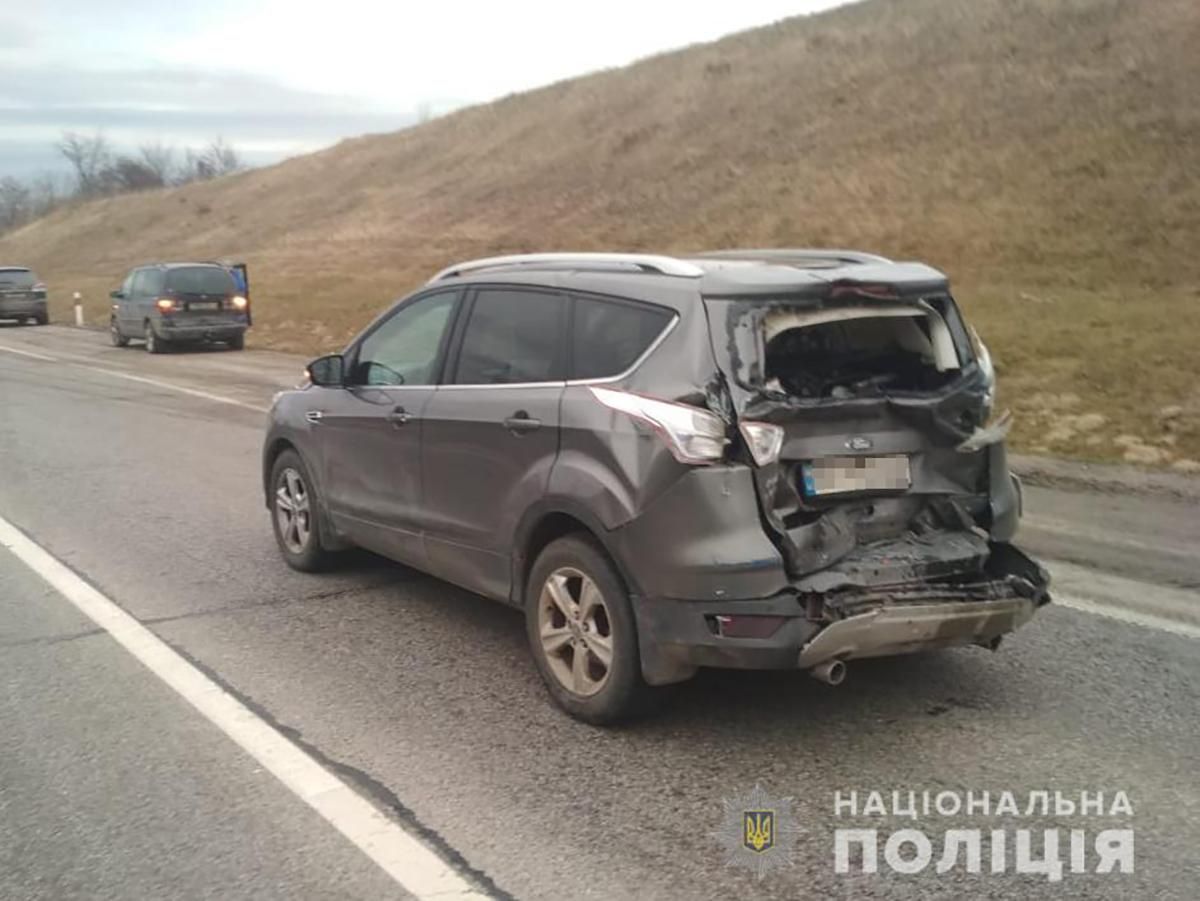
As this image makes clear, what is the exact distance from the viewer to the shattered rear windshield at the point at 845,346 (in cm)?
438

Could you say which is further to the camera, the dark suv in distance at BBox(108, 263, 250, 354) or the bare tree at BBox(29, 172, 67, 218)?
the bare tree at BBox(29, 172, 67, 218)

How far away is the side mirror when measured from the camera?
251 inches

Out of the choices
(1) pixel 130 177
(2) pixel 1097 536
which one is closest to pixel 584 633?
(2) pixel 1097 536

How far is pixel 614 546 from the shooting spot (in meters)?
4.37

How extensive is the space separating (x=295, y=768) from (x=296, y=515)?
2.85m

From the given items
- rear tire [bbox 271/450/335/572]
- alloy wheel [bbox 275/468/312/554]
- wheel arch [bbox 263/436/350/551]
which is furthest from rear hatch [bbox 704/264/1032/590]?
alloy wheel [bbox 275/468/312/554]

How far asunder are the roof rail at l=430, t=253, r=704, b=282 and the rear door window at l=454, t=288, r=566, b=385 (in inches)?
7.3

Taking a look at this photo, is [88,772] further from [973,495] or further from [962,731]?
[973,495]

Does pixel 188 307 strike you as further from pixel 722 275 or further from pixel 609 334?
pixel 722 275

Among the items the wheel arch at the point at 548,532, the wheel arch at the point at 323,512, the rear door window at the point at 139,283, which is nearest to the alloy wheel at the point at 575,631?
the wheel arch at the point at 548,532

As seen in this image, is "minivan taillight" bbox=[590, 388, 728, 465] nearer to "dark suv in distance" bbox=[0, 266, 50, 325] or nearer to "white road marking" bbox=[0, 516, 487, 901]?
"white road marking" bbox=[0, 516, 487, 901]

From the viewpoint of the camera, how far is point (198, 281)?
2312cm

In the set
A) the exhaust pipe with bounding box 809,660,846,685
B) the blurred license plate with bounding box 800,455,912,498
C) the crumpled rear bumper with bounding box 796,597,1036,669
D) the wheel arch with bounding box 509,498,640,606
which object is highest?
the blurred license plate with bounding box 800,455,912,498

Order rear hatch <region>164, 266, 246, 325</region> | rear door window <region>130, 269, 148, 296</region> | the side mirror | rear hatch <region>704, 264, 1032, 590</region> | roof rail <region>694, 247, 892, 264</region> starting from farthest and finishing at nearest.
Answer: rear door window <region>130, 269, 148, 296</region> < rear hatch <region>164, 266, 246, 325</region> < the side mirror < roof rail <region>694, 247, 892, 264</region> < rear hatch <region>704, 264, 1032, 590</region>
